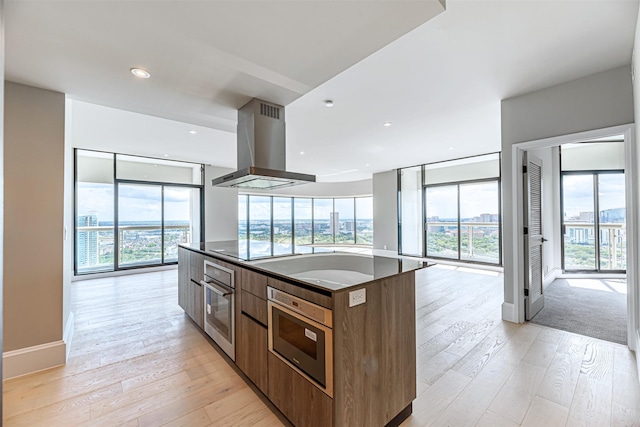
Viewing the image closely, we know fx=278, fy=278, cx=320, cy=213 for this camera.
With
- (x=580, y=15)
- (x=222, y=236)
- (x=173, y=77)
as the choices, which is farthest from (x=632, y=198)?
(x=222, y=236)

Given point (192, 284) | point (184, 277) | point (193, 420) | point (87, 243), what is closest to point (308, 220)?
Answer: point (87, 243)

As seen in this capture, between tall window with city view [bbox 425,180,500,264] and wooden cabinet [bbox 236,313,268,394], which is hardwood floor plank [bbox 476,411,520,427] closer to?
wooden cabinet [bbox 236,313,268,394]

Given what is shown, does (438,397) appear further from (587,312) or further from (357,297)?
(587,312)

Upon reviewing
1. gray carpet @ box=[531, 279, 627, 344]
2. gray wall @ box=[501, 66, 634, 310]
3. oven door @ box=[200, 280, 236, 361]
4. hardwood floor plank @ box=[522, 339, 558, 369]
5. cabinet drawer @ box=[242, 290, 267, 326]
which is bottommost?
hardwood floor plank @ box=[522, 339, 558, 369]

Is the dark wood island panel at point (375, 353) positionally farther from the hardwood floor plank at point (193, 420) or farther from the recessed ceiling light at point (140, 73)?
the recessed ceiling light at point (140, 73)

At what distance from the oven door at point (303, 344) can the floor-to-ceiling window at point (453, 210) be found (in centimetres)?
603

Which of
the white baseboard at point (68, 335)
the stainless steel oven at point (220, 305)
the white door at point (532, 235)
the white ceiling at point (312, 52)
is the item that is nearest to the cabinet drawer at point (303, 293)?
the stainless steel oven at point (220, 305)

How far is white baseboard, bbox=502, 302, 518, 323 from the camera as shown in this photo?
3164 millimetres

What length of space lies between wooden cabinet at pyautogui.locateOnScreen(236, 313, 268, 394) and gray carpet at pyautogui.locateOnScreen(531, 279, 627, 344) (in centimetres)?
316

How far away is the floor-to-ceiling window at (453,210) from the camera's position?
6.31 metres

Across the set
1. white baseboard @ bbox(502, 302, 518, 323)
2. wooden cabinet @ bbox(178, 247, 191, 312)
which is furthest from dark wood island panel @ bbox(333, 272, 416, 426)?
wooden cabinet @ bbox(178, 247, 191, 312)

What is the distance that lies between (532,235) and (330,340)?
3176 millimetres

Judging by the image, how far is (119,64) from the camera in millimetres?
2088

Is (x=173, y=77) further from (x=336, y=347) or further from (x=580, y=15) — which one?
(x=580, y=15)
